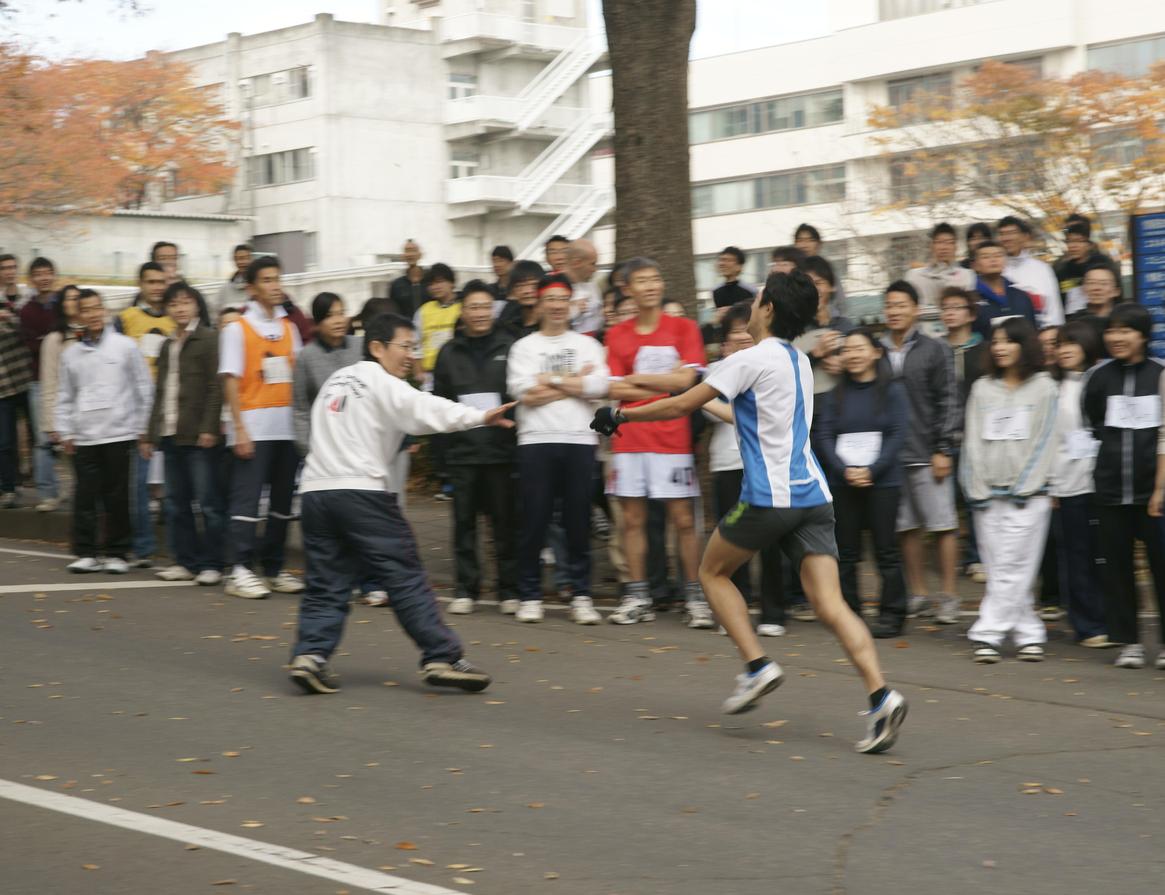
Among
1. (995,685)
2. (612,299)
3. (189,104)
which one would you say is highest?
(189,104)

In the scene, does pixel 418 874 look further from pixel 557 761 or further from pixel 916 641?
pixel 916 641

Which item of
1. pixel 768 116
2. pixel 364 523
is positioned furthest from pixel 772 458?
pixel 768 116

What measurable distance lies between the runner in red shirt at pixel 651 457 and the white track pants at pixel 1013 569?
1.92 metres

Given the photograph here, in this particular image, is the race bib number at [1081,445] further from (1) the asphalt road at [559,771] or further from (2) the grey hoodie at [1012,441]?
(1) the asphalt road at [559,771]

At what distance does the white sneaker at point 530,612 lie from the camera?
10.8m

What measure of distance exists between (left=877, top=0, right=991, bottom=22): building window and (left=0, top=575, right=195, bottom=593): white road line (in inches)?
2113

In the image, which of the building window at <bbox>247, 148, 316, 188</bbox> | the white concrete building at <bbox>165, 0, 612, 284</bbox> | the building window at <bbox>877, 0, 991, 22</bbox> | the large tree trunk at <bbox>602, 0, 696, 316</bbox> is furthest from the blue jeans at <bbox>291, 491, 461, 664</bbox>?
the building window at <bbox>877, 0, 991, 22</bbox>

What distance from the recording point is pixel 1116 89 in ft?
106

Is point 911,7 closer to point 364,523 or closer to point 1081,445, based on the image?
point 1081,445

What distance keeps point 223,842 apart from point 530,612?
16.8 ft

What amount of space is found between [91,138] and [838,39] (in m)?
30.7

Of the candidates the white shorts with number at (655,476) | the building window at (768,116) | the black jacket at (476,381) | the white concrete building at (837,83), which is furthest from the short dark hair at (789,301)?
the building window at (768,116)

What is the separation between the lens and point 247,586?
11.5 metres

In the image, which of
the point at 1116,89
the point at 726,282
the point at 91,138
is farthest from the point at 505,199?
the point at 726,282
